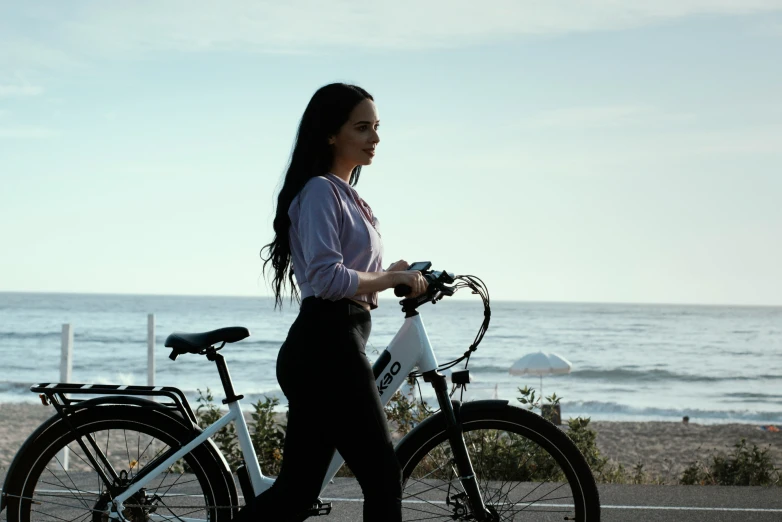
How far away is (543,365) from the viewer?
58.2 feet

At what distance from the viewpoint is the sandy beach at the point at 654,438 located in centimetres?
1417

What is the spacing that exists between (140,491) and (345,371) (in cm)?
103

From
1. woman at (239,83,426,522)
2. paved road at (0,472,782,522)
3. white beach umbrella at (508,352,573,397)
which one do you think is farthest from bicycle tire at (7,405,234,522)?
white beach umbrella at (508,352,573,397)

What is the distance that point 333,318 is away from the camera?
3078 mm

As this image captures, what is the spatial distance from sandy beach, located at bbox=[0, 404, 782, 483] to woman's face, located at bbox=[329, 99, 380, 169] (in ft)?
33.7

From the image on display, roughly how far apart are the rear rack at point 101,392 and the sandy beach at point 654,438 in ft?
30.9

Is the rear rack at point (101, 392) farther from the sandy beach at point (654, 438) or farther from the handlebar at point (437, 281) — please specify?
the sandy beach at point (654, 438)

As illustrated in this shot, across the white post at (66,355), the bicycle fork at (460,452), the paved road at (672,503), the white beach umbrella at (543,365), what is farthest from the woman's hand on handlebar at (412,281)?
the white beach umbrella at (543,365)

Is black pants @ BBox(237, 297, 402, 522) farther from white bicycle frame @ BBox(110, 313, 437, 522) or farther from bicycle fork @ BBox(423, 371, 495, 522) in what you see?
bicycle fork @ BBox(423, 371, 495, 522)

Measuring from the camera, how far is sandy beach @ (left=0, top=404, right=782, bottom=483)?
46.5 feet

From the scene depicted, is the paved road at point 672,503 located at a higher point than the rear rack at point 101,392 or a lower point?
lower

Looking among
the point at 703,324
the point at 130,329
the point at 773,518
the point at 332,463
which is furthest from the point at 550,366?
the point at 703,324

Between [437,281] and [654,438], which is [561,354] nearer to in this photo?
[654,438]

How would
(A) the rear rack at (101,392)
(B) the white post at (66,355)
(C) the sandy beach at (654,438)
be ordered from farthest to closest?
(C) the sandy beach at (654,438) < (B) the white post at (66,355) < (A) the rear rack at (101,392)
